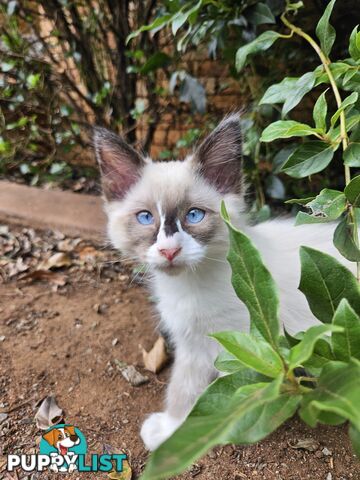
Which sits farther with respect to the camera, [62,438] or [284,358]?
[62,438]

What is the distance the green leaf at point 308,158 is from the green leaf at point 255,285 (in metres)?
0.41

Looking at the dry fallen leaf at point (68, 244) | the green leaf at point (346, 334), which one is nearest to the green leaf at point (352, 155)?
the green leaf at point (346, 334)

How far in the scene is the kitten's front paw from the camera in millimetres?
1178

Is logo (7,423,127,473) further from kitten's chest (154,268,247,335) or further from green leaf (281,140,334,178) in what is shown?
green leaf (281,140,334,178)

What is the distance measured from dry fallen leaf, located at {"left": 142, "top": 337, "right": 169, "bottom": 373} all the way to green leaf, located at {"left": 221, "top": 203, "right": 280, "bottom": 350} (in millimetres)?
1033

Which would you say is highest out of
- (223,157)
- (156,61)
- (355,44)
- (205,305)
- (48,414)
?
(355,44)

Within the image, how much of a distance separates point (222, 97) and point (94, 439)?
2344 millimetres

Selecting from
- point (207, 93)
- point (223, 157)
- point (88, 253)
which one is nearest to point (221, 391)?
point (223, 157)

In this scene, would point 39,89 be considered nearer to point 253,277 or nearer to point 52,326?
point 52,326

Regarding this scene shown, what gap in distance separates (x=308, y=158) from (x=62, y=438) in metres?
1.01

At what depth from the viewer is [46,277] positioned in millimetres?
1956

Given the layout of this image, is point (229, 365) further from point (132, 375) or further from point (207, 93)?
point (207, 93)

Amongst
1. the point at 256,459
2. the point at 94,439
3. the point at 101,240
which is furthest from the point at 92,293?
the point at 256,459

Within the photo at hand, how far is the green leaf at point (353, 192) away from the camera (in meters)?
0.72
